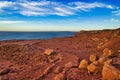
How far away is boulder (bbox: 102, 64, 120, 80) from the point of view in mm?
9617

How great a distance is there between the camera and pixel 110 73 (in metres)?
9.94

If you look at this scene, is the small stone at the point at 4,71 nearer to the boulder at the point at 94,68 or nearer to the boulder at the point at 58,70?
the boulder at the point at 58,70

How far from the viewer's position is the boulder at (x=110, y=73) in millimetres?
9617

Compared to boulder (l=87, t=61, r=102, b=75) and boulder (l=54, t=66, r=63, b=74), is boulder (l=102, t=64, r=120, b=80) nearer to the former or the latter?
boulder (l=87, t=61, r=102, b=75)

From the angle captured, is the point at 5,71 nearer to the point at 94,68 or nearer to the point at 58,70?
the point at 58,70

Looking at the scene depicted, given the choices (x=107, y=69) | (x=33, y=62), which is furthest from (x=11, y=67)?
(x=107, y=69)

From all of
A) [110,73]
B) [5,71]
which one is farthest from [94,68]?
[5,71]

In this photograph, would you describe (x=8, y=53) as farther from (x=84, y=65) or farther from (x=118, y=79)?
(x=118, y=79)

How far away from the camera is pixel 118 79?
949 cm

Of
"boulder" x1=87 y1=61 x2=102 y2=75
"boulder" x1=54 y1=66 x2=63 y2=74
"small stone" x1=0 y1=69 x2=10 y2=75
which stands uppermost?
"boulder" x1=87 y1=61 x2=102 y2=75

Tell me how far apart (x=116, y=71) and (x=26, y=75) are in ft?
16.3

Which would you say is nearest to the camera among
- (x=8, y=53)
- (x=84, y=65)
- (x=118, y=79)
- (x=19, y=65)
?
(x=118, y=79)

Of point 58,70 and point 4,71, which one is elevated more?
point 58,70

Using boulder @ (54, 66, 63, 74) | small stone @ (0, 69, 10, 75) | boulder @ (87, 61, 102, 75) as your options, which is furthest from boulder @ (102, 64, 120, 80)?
small stone @ (0, 69, 10, 75)
